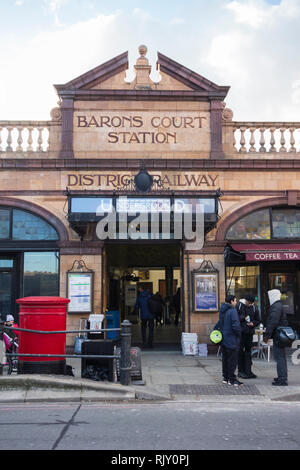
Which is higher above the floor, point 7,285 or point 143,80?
point 143,80

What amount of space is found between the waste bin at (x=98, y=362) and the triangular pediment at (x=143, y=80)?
8188 millimetres

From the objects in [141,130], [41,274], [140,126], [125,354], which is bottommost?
[125,354]

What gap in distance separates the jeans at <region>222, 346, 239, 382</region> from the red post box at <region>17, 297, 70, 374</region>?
3.15 metres

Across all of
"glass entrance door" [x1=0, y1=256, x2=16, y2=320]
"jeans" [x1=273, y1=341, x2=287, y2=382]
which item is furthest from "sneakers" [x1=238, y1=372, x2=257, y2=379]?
"glass entrance door" [x1=0, y1=256, x2=16, y2=320]

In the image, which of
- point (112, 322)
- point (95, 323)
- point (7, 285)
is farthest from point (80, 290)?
point (112, 322)

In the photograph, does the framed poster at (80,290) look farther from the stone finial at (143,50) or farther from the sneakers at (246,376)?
the stone finial at (143,50)

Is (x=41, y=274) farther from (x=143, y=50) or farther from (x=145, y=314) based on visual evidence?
(x=143, y=50)

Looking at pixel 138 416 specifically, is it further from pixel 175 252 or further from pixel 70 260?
pixel 175 252

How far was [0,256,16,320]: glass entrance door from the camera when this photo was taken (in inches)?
536

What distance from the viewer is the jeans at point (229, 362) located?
898 cm

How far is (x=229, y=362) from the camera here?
904 centimetres

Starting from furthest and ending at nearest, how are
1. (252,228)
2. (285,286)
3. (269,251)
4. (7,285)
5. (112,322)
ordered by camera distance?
(112,322), (285,286), (252,228), (7,285), (269,251)

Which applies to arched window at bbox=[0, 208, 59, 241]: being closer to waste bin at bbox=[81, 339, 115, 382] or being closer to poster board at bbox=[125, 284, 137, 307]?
waste bin at bbox=[81, 339, 115, 382]

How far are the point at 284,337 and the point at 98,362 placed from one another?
139 inches
